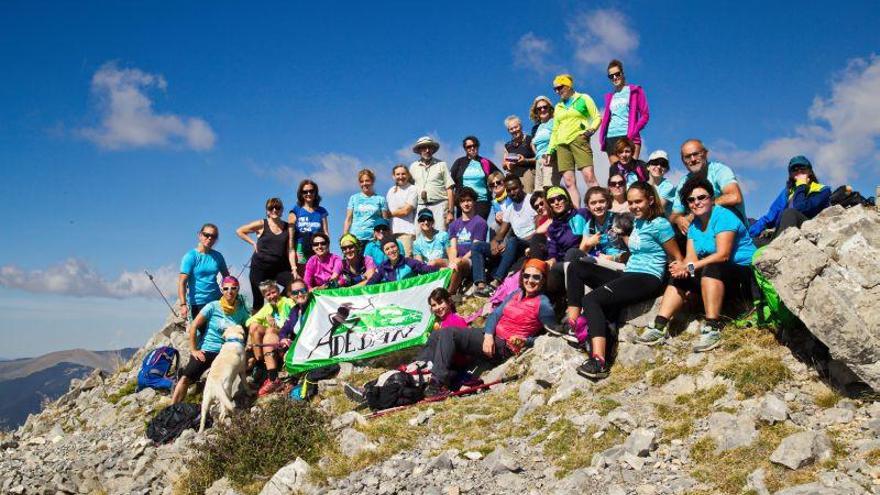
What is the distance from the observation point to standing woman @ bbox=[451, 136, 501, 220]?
1390 cm

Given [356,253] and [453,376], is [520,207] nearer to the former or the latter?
[356,253]

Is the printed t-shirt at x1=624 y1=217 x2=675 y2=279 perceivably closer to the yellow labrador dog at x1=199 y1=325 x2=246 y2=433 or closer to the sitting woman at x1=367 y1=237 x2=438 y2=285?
the sitting woman at x1=367 y1=237 x2=438 y2=285

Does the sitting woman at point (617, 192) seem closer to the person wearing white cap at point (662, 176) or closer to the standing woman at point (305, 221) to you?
the person wearing white cap at point (662, 176)

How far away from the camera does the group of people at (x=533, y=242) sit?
8.07 metres

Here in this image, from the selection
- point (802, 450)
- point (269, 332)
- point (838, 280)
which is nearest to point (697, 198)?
point (838, 280)

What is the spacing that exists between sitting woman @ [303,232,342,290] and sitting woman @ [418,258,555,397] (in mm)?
4250

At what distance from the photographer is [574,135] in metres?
12.7

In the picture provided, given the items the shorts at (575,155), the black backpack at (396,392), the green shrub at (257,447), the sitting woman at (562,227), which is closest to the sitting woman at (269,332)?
the green shrub at (257,447)

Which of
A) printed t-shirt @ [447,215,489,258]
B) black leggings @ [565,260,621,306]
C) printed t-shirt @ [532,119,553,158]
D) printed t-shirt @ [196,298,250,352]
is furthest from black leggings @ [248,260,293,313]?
black leggings @ [565,260,621,306]

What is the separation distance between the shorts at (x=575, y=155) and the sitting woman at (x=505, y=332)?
155 inches

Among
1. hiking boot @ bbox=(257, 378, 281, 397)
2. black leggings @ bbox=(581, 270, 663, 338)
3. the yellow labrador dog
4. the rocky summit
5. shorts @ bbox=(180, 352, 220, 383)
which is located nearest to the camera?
the rocky summit

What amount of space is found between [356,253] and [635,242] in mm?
6652

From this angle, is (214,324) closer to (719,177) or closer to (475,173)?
(475,173)

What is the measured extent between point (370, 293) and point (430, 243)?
1812mm
